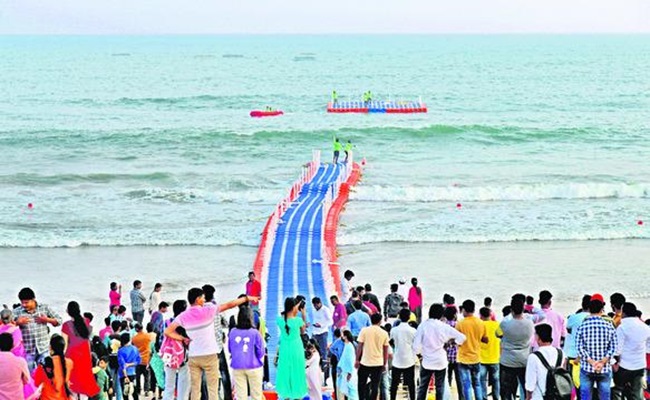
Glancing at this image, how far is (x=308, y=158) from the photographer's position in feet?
140

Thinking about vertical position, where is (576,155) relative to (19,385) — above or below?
below

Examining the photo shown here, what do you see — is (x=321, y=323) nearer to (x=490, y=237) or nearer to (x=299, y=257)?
(x=299, y=257)

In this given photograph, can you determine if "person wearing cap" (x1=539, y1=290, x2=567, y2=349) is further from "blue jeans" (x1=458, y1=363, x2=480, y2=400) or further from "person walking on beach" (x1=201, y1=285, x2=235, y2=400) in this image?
"person walking on beach" (x1=201, y1=285, x2=235, y2=400)

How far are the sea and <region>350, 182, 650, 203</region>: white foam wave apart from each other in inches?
3.3

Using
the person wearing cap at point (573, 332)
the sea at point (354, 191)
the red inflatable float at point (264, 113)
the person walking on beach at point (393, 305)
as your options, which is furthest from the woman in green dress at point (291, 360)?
the red inflatable float at point (264, 113)

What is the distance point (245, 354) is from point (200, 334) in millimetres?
478

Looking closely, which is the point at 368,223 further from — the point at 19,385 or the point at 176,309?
the point at 19,385

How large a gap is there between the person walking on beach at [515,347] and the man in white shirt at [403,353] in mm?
963

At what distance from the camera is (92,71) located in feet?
394

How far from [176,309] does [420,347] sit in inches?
103

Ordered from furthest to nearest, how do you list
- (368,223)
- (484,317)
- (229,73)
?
(229,73)
(368,223)
(484,317)

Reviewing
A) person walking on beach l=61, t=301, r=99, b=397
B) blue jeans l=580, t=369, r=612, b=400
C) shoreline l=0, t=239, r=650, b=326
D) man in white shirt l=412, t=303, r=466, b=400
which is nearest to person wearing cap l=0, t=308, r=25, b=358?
person walking on beach l=61, t=301, r=99, b=397

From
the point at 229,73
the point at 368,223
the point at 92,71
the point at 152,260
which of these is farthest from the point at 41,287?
the point at 92,71

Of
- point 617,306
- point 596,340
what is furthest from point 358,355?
point 617,306
